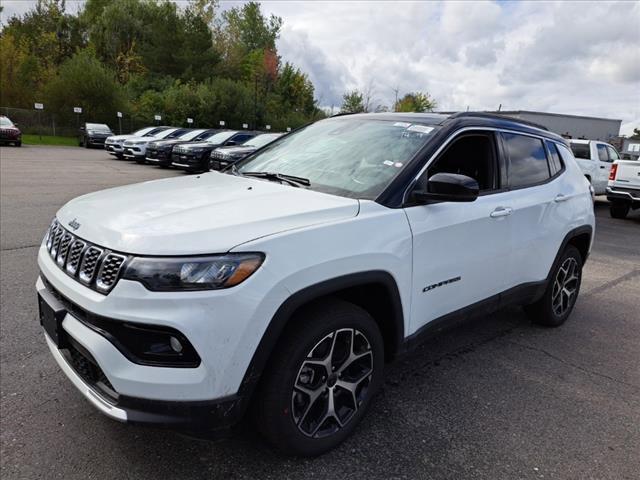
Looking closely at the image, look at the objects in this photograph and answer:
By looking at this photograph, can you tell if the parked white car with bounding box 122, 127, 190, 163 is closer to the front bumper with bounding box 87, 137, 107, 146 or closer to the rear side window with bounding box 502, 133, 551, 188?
the front bumper with bounding box 87, 137, 107, 146

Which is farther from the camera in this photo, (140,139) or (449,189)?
(140,139)

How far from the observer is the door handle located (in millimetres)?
3219

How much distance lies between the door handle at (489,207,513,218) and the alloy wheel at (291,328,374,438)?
1.35 metres

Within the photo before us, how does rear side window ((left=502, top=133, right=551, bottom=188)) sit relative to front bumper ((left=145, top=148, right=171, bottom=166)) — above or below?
above

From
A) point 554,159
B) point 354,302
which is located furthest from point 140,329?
point 554,159

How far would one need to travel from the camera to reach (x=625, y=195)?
11906 millimetres

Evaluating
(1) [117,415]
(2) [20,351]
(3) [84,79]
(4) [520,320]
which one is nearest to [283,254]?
(1) [117,415]

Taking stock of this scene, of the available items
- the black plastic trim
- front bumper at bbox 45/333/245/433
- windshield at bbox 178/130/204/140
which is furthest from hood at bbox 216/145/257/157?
front bumper at bbox 45/333/245/433

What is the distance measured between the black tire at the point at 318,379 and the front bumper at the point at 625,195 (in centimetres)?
1189

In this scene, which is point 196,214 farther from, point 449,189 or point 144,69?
point 144,69

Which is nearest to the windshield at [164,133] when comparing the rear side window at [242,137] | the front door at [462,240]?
the rear side window at [242,137]

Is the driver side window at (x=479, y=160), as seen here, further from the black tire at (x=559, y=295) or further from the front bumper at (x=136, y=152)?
the front bumper at (x=136, y=152)

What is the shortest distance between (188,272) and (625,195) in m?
12.9

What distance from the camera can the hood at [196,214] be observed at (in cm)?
200
